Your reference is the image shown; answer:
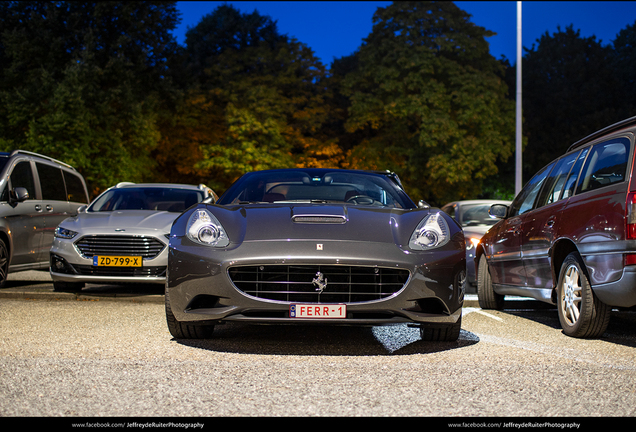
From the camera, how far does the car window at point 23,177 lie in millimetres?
9577

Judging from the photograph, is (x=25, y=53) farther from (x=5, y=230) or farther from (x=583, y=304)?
(x=583, y=304)

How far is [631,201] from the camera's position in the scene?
4.79 m

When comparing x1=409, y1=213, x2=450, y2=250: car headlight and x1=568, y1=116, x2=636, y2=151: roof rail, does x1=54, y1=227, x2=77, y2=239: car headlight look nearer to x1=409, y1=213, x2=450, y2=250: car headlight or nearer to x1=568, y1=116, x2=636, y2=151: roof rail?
x1=409, y1=213, x2=450, y2=250: car headlight

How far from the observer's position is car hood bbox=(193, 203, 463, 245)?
4.80 meters

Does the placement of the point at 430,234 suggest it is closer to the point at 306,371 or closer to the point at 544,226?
the point at 306,371

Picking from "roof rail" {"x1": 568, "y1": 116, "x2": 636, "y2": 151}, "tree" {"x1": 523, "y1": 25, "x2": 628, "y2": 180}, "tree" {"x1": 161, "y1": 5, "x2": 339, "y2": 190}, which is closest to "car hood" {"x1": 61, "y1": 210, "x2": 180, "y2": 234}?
"roof rail" {"x1": 568, "y1": 116, "x2": 636, "y2": 151}

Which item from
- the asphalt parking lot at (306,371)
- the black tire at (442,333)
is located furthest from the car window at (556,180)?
the black tire at (442,333)

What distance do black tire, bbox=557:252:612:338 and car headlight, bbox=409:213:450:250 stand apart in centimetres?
129

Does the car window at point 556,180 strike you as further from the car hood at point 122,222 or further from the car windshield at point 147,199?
the car windshield at point 147,199

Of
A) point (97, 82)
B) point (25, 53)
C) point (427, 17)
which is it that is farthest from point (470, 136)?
point (25, 53)

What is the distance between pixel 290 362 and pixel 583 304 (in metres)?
2.52

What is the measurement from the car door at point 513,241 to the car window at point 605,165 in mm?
1122

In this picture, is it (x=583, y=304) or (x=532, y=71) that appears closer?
(x=583, y=304)

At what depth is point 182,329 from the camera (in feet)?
16.9
